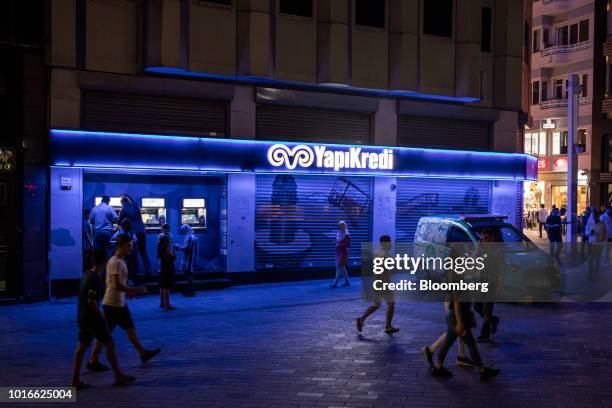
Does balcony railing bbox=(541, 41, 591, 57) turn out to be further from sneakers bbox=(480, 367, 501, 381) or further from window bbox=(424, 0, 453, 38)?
sneakers bbox=(480, 367, 501, 381)

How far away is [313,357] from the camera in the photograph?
9.88m

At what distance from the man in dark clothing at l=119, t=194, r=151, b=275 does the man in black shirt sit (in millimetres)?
8069

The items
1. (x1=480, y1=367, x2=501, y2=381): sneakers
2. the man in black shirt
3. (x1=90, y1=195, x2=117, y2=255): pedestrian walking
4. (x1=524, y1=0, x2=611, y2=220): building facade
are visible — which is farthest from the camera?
(x1=524, y1=0, x2=611, y2=220): building facade

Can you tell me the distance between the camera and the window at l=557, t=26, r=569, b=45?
42.4 metres

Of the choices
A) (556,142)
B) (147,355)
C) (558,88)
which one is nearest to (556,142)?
(556,142)

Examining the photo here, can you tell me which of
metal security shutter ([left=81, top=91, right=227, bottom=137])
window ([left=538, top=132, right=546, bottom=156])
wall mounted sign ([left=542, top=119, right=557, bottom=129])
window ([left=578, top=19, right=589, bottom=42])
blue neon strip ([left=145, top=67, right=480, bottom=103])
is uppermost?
window ([left=578, top=19, right=589, bottom=42])

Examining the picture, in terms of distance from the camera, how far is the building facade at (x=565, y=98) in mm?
38500

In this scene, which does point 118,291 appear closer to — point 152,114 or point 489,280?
point 489,280

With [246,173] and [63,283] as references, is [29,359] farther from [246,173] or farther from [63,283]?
[246,173]

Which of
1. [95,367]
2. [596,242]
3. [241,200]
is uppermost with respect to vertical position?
[241,200]

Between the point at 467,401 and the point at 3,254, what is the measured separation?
11.7 metres

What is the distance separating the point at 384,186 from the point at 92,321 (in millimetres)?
13207

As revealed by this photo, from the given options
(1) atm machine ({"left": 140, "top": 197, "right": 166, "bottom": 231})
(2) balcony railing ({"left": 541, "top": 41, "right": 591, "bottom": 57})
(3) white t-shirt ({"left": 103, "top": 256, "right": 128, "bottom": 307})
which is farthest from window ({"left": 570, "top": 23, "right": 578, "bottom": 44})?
(3) white t-shirt ({"left": 103, "top": 256, "right": 128, "bottom": 307})

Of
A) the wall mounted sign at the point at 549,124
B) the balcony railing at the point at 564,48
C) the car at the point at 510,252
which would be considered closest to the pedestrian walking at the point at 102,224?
the car at the point at 510,252
